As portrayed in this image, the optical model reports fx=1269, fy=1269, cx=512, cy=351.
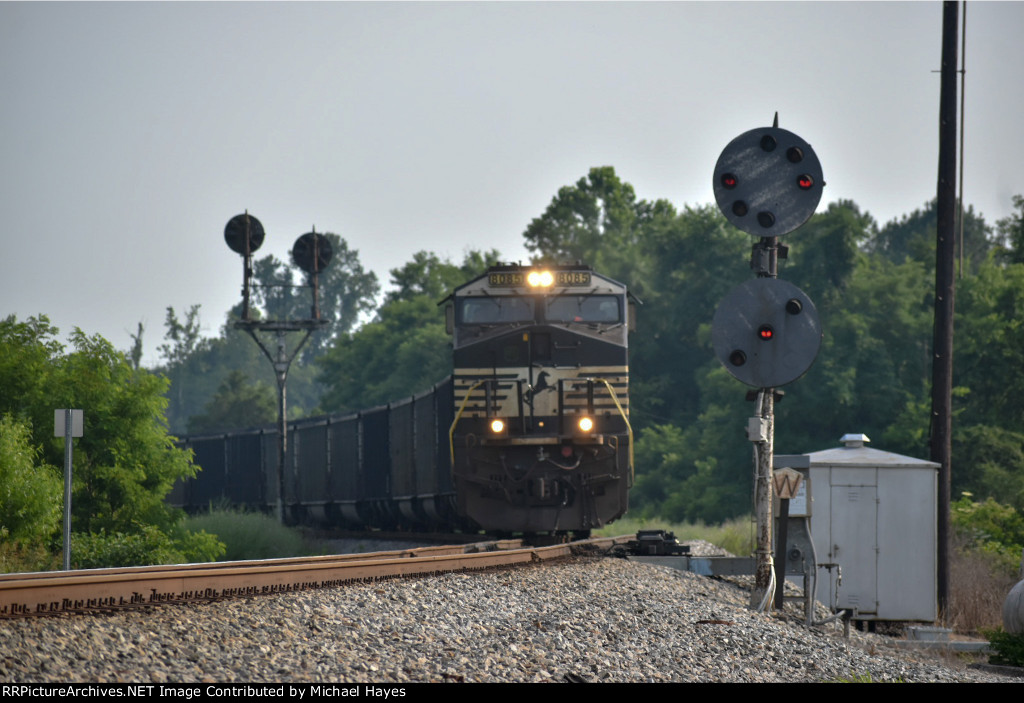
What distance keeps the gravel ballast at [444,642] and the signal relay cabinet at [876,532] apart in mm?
3792

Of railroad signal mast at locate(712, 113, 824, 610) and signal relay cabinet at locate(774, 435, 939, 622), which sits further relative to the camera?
signal relay cabinet at locate(774, 435, 939, 622)

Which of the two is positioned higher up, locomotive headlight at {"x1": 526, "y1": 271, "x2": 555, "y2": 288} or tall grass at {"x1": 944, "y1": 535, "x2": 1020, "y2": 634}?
locomotive headlight at {"x1": 526, "y1": 271, "x2": 555, "y2": 288}

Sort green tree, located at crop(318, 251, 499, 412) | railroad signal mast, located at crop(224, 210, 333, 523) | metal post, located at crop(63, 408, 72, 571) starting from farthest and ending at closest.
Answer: green tree, located at crop(318, 251, 499, 412)
railroad signal mast, located at crop(224, 210, 333, 523)
metal post, located at crop(63, 408, 72, 571)

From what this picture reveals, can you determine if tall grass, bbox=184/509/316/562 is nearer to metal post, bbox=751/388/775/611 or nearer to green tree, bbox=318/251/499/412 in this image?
metal post, bbox=751/388/775/611

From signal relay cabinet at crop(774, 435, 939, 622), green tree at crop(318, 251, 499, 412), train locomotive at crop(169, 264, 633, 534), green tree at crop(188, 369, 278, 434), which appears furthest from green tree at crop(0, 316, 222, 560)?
green tree at crop(188, 369, 278, 434)

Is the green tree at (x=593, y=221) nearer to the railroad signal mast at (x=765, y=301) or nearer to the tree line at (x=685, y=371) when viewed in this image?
the tree line at (x=685, y=371)

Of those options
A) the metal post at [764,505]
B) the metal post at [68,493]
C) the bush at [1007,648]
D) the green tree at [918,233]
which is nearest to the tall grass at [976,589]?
the bush at [1007,648]

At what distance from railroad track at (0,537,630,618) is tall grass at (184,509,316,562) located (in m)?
13.0

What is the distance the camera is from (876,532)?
15391 mm

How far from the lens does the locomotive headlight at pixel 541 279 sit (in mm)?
18219

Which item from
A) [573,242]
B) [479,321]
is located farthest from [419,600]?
[573,242]

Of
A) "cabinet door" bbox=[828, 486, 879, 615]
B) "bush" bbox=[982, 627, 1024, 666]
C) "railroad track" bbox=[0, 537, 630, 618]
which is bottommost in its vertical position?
"bush" bbox=[982, 627, 1024, 666]

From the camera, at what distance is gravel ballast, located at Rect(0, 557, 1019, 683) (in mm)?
6359
